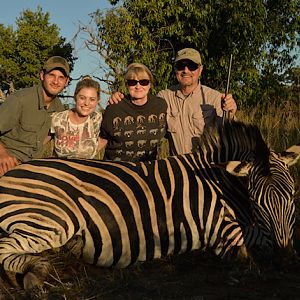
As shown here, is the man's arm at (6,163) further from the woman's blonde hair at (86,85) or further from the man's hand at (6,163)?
the woman's blonde hair at (86,85)

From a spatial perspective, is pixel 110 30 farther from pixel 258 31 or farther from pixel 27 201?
pixel 27 201

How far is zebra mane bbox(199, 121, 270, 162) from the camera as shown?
305cm

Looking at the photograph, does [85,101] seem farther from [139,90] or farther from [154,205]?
[154,205]

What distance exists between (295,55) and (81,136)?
29.3 feet

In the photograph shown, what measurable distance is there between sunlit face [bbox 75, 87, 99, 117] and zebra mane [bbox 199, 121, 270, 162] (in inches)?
42.6

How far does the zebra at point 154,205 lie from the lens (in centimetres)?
271

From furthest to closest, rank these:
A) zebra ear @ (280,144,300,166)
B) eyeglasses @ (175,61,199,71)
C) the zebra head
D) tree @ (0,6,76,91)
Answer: tree @ (0,6,76,91)
eyeglasses @ (175,61,199,71)
zebra ear @ (280,144,300,166)
the zebra head

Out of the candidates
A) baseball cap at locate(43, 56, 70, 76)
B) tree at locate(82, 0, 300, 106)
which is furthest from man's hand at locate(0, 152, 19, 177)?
tree at locate(82, 0, 300, 106)

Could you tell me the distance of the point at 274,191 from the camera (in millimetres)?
2674

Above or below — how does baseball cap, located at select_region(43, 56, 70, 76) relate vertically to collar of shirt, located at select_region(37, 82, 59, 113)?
above

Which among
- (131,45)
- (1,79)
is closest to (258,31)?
(131,45)

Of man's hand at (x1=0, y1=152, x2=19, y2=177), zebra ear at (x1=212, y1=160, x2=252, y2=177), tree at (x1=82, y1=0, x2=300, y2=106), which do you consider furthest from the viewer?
tree at (x1=82, y1=0, x2=300, y2=106)

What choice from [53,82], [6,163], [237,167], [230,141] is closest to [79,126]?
[53,82]

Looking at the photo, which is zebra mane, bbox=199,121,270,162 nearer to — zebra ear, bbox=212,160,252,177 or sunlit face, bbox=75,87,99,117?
zebra ear, bbox=212,160,252,177
